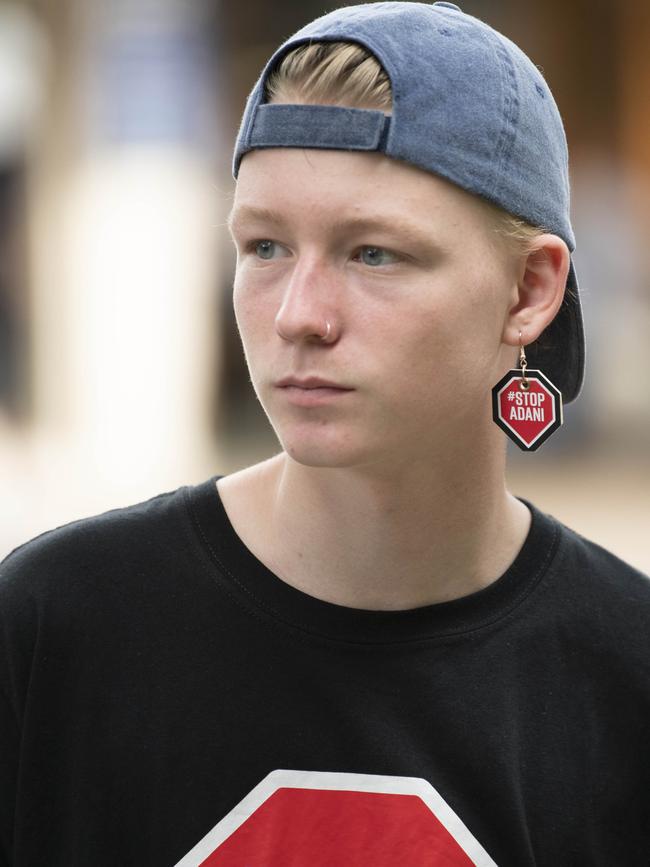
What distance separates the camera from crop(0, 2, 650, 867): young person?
208 centimetres

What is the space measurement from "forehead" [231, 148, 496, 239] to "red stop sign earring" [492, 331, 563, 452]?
12.1 inches

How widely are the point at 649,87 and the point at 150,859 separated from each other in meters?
9.42

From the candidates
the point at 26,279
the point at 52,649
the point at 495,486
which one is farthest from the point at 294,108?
the point at 26,279

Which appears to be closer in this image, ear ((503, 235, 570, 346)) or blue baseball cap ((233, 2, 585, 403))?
blue baseball cap ((233, 2, 585, 403))

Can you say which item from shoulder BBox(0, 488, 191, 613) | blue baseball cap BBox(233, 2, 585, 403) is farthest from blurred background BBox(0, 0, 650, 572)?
blue baseball cap BBox(233, 2, 585, 403)

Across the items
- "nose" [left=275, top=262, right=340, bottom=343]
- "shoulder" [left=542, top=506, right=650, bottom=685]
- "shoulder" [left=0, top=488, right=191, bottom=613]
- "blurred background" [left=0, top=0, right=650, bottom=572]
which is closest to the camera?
"nose" [left=275, top=262, right=340, bottom=343]

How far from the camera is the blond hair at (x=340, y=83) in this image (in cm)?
210

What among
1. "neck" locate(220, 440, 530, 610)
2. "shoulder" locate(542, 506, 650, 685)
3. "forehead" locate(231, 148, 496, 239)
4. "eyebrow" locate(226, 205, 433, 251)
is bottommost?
"shoulder" locate(542, 506, 650, 685)

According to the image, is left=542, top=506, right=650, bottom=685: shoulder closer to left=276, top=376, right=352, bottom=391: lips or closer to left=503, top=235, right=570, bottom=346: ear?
left=503, top=235, right=570, bottom=346: ear

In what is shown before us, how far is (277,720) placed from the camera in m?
2.19

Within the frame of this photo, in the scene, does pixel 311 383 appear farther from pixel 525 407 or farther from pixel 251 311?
pixel 525 407

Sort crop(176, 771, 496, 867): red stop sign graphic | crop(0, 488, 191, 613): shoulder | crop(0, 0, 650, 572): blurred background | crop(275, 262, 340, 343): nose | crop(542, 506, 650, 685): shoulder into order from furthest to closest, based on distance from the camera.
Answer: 1. crop(0, 0, 650, 572): blurred background
2. crop(542, 506, 650, 685): shoulder
3. crop(0, 488, 191, 613): shoulder
4. crop(176, 771, 496, 867): red stop sign graphic
5. crop(275, 262, 340, 343): nose

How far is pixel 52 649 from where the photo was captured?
2.20 meters

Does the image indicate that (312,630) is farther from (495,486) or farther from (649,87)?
(649,87)
